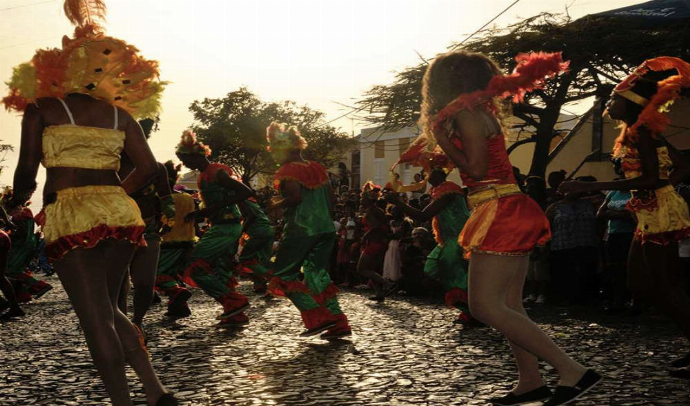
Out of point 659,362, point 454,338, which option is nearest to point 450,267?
point 454,338

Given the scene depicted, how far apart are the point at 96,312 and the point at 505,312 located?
195 cm

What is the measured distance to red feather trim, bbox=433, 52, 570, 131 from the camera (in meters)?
4.11

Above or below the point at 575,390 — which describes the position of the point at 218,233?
above

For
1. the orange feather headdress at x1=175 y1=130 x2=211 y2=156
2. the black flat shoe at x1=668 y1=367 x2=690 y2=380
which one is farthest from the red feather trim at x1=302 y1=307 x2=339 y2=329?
the black flat shoe at x1=668 y1=367 x2=690 y2=380

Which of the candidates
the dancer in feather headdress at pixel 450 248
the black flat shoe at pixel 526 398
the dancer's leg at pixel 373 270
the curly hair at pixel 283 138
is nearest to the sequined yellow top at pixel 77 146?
the black flat shoe at pixel 526 398

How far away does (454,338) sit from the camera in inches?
299

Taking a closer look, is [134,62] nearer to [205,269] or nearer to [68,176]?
[68,176]

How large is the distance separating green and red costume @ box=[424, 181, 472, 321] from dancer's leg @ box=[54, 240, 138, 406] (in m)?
5.33

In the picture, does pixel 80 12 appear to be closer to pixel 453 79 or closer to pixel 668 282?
pixel 453 79

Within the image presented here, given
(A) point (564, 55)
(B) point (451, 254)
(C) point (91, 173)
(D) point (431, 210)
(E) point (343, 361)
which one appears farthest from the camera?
(A) point (564, 55)

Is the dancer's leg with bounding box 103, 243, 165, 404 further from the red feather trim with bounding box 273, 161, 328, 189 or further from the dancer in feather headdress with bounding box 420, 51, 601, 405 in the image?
the red feather trim with bounding box 273, 161, 328, 189

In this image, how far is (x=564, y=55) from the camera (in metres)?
17.0

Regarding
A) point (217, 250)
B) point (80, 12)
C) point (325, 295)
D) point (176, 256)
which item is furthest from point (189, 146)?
point (80, 12)

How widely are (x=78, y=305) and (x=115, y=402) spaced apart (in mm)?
471
